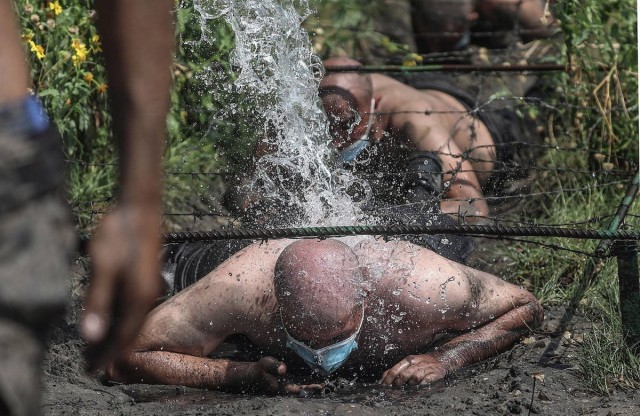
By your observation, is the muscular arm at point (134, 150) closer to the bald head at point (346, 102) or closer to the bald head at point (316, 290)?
the bald head at point (316, 290)

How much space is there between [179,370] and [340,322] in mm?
652

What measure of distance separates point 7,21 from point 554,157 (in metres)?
4.24

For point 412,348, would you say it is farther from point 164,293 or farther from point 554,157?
point 554,157

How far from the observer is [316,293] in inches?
148

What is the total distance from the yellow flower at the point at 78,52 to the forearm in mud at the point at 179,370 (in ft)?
4.65

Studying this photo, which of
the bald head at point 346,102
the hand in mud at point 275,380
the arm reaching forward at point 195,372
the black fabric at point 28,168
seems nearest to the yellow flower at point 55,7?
the bald head at point 346,102

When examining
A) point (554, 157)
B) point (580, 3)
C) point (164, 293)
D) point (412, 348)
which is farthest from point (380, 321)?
point (580, 3)

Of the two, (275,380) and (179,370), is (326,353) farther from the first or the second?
(179,370)

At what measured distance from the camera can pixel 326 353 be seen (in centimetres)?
386

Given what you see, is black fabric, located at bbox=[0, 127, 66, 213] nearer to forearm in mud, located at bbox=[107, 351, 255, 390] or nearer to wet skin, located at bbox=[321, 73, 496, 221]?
forearm in mud, located at bbox=[107, 351, 255, 390]

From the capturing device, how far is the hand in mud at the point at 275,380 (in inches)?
149

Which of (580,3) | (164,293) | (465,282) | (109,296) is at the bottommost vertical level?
(164,293)

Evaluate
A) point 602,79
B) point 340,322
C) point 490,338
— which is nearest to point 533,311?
point 490,338

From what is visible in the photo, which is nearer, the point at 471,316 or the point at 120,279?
the point at 120,279
